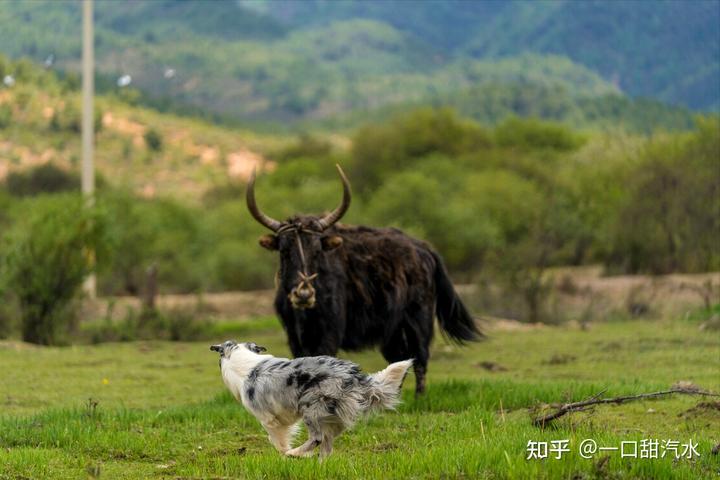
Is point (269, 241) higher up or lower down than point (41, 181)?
lower down

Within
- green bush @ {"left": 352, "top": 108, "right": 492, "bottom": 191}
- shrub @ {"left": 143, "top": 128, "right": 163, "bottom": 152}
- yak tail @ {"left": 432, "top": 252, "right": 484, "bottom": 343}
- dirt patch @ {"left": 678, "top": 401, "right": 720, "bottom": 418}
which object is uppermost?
shrub @ {"left": 143, "top": 128, "right": 163, "bottom": 152}

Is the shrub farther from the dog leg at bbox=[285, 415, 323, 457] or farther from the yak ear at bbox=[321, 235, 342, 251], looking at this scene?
the dog leg at bbox=[285, 415, 323, 457]

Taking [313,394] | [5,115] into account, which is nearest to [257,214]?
[313,394]

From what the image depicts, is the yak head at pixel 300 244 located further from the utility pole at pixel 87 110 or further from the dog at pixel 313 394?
the utility pole at pixel 87 110

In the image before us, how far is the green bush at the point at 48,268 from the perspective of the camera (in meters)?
19.1

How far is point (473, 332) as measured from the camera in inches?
515

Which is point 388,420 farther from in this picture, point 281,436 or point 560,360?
point 560,360

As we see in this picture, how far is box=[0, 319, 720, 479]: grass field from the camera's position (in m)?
6.94


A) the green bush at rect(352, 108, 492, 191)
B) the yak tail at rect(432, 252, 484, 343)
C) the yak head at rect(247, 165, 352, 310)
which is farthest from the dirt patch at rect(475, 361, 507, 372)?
the green bush at rect(352, 108, 492, 191)

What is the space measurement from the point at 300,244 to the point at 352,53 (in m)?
80.8

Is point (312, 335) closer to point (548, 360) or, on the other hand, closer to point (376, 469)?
point (376, 469)

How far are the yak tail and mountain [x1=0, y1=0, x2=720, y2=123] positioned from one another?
33996 mm

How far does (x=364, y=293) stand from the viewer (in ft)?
37.5

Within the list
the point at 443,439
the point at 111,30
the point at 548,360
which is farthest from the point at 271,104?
the point at 443,439
